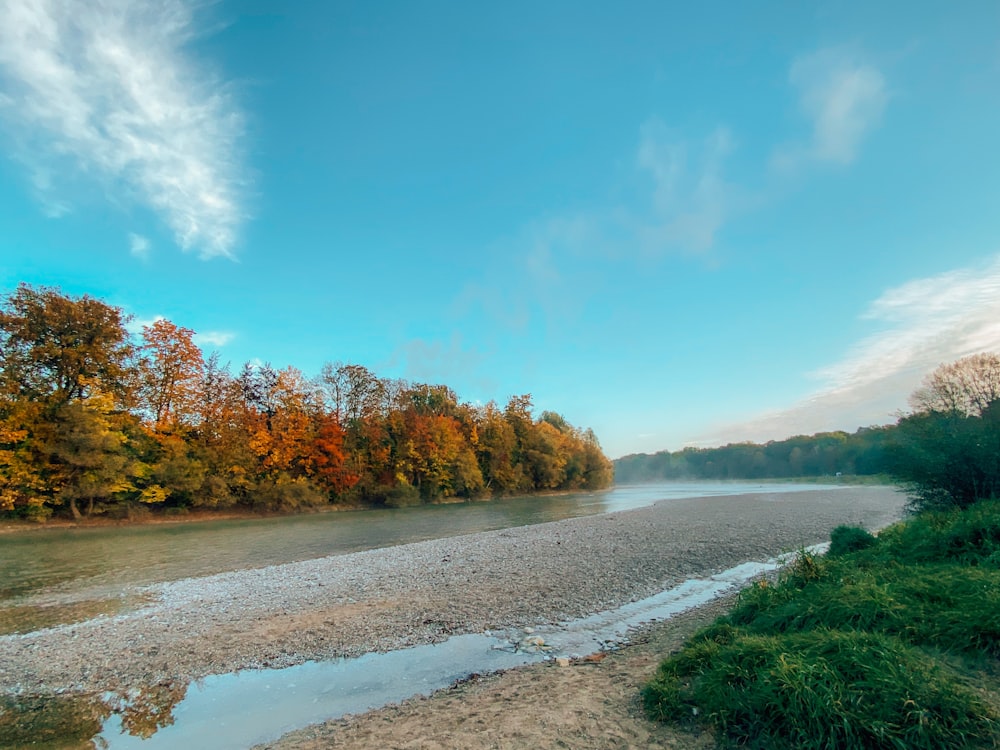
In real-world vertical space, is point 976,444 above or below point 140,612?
above

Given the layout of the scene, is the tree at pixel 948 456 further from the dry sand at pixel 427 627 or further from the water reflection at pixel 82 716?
the water reflection at pixel 82 716

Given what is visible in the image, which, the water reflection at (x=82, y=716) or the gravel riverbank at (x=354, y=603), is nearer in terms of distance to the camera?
the water reflection at (x=82, y=716)

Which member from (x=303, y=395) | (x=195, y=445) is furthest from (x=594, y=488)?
(x=195, y=445)

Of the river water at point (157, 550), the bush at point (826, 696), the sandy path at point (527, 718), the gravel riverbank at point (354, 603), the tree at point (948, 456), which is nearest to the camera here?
the bush at point (826, 696)

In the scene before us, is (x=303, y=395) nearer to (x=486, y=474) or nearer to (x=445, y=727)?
(x=486, y=474)

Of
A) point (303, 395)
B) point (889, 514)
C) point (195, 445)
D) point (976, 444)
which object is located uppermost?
point (303, 395)

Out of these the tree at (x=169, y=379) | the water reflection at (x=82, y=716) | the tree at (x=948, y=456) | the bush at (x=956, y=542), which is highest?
the tree at (x=169, y=379)

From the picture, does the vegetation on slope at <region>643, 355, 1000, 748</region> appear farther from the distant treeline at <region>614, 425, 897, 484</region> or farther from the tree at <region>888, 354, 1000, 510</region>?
the distant treeline at <region>614, 425, 897, 484</region>

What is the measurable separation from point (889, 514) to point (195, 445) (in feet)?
164

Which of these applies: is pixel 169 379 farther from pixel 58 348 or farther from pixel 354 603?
pixel 354 603

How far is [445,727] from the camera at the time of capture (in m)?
5.04

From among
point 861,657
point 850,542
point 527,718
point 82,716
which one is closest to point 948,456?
point 850,542

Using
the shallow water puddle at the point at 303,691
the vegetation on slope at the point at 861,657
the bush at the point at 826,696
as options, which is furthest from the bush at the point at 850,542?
the shallow water puddle at the point at 303,691

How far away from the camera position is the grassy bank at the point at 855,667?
3.56m
